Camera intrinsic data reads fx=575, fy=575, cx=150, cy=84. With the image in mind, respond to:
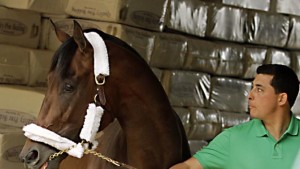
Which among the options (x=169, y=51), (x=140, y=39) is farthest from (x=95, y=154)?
(x=169, y=51)

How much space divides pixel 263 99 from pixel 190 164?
36cm

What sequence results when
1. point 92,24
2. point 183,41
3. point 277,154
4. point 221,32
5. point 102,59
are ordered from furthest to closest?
point 221,32
point 183,41
point 92,24
point 277,154
point 102,59

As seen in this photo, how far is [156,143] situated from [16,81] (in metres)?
1.48

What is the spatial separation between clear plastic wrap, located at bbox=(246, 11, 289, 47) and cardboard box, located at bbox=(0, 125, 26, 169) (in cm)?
174

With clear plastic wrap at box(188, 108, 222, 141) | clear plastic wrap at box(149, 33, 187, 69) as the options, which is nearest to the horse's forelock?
clear plastic wrap at box(149, 33, 187, 69)

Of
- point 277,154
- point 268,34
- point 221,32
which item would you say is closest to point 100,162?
point 277,154

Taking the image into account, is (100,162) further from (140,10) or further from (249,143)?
(140,10)

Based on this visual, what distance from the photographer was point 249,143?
2176 mm

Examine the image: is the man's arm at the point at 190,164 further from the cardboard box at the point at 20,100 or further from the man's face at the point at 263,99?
the cardboard box at the point at 20,100

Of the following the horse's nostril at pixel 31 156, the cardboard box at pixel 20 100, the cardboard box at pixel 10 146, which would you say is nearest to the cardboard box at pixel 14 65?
the cardboard box at pixel 20 100

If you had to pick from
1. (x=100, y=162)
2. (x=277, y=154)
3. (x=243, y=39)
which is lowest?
(x=100, y=162)

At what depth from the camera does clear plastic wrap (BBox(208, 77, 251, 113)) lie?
152 inches

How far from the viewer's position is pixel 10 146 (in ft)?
9.69

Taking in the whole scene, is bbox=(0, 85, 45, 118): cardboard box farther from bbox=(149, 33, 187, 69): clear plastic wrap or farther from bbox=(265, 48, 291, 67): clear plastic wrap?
bbox=(265, 48, 291, 67): clear plastic wrap
